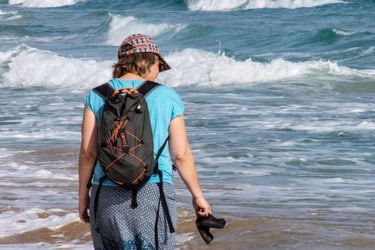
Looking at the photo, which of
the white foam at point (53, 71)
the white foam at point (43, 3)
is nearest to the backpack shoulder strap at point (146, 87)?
the white foam at point (53, 71)

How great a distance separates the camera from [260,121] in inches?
492

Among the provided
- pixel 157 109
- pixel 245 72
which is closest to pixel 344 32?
pixel 245 72

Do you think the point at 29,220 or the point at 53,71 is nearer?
the point at 29,220

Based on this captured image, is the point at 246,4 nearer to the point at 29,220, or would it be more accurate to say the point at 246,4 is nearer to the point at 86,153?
the point at 29,220

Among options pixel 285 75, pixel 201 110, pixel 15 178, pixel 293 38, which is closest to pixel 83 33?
pixel 293 38

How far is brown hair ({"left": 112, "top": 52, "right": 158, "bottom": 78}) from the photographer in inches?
147

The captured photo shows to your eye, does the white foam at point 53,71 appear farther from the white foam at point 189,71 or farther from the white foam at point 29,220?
the white foam at point 29,220

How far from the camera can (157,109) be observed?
3646 mm

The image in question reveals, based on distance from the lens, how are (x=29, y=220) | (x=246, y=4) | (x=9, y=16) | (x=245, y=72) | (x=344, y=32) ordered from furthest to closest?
1. (x=246, y=4)
2. (x=9, y=16)
3. (x=344, y=32)
4. (x=245, y=72)
5. (x=29, y=220)

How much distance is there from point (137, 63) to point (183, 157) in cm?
40

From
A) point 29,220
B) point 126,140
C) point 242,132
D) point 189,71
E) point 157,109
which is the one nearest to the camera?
point 126,140

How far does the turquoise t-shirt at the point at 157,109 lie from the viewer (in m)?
3.65

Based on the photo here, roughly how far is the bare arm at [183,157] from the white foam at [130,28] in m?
26.3

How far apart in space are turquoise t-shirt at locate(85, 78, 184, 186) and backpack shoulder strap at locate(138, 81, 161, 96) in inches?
0.5
